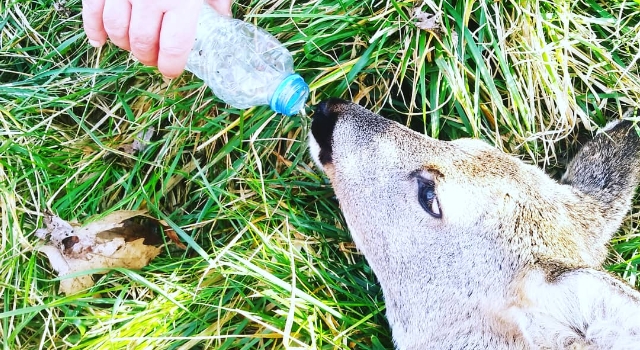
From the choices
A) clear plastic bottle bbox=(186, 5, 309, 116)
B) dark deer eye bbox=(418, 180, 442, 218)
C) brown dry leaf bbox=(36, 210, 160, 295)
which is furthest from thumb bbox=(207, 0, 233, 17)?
dark deer eye bbox=(418, 180, 442, 218)

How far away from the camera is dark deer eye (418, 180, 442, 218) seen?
2951 millimetres

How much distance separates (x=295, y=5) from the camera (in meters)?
3.93

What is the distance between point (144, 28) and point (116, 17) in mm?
127

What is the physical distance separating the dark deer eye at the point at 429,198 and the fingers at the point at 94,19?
1.62 metres

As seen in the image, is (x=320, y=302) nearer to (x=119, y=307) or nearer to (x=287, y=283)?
(x=287, y=283)

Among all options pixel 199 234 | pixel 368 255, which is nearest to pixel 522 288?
pixel 368 255

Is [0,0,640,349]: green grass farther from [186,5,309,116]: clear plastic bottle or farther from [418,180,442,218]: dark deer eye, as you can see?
[418,180,442,218]: dark deer eye

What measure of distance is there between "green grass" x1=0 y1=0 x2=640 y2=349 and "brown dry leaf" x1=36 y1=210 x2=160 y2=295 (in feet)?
0.28

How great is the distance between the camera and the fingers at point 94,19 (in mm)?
2887

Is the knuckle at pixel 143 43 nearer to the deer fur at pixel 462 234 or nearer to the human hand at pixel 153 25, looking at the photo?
the human hand at pixel 153 25

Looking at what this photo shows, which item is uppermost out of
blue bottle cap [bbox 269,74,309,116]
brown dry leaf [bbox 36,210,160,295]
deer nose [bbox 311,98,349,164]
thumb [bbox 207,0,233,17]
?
thumb [bbox 207,0,233,17]

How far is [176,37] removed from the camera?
2.83 meters

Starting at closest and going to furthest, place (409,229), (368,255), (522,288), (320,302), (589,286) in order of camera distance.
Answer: (589,286), (522,288), (409,229), (368,255), (320,302)

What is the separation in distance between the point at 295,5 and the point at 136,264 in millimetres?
1767
